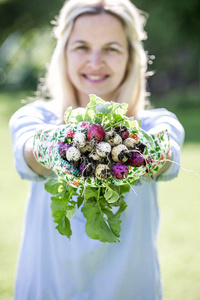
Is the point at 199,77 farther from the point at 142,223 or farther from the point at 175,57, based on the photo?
the point at 142,223

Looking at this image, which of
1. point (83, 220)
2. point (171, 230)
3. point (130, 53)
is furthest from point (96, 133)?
point (171, 230)

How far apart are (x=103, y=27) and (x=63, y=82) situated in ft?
1.32

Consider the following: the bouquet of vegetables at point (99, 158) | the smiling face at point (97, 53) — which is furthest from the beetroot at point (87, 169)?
the smiling face at point (97, 53)

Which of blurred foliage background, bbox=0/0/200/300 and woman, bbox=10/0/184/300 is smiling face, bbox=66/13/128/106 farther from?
blurred foliage background, bbox=0/0/200/300

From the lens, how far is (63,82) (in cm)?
254

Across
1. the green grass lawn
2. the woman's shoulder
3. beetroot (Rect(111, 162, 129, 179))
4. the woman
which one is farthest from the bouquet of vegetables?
the green grass lawn

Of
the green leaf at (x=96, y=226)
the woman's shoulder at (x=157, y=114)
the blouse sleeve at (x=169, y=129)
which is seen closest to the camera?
the green leaf at (x=96, y=226)

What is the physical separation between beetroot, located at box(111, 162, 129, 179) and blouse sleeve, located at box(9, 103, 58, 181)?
609mm

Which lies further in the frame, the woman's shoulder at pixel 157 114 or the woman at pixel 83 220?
the woman at pixel 83 220

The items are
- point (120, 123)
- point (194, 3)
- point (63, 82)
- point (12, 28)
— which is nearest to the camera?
point (120, 123)

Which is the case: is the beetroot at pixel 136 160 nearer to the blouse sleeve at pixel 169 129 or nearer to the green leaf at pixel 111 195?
the green leaf at pixel 111 195

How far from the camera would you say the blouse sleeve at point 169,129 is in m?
1.96

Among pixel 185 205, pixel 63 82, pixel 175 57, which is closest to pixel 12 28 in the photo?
pixel 175 57

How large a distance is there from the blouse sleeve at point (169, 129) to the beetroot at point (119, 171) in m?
0.45
